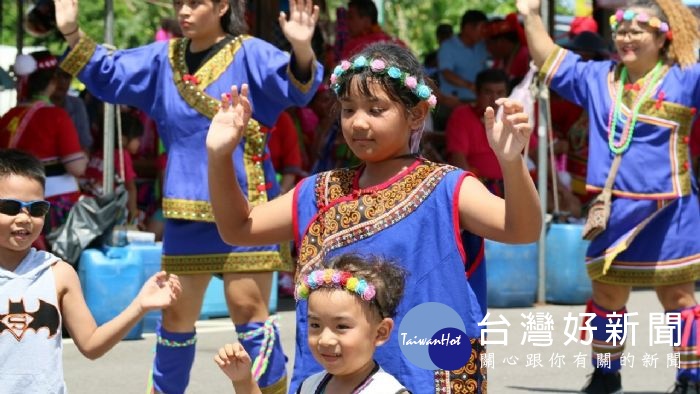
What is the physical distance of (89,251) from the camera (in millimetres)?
8273

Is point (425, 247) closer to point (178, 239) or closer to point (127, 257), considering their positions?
point (178, 239)

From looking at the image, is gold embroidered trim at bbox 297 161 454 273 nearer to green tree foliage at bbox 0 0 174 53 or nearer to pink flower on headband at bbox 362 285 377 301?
pink flower on headband at bbox 362 285 377 301

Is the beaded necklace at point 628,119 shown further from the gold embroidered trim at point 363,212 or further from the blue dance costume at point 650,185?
the gold embroidered trim at point 363,212

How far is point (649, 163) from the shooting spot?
6.54 m

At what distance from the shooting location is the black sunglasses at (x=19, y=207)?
4.12 m

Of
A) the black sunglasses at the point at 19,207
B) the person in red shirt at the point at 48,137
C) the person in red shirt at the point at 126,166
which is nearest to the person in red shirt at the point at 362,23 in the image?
the person in red shirt at the point at 126,166

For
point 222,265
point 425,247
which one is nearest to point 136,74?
point 222,265

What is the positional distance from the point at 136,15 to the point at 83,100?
8841mm

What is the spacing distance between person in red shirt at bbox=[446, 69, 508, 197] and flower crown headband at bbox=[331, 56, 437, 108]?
20.7 ft

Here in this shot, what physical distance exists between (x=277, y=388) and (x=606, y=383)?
1.88 meters

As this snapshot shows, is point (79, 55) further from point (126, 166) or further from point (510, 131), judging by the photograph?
point (126, 166)

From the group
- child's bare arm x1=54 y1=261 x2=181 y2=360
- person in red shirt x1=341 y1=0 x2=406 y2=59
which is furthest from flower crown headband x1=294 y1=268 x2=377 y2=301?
person in red shirt x1=341 y1=0 x2=406 y2=59

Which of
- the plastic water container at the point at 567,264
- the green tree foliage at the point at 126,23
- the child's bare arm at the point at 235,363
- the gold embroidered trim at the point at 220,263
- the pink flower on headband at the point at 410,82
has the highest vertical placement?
the pink flower on headband at the point at 410,82

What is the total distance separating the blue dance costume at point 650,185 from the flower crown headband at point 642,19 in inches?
6.8
